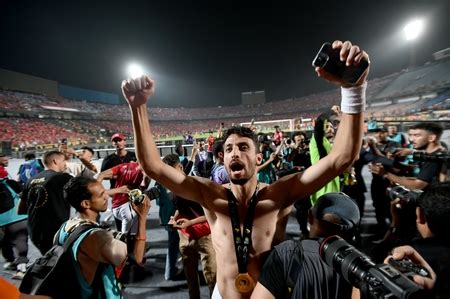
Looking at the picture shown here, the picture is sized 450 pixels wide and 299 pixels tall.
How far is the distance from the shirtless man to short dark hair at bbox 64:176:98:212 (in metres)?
0.85

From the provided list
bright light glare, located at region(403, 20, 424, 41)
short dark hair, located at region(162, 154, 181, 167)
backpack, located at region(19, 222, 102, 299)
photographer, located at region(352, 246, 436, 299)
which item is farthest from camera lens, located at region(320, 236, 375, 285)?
bright light glare, located at region(403, 20, 424, 41)

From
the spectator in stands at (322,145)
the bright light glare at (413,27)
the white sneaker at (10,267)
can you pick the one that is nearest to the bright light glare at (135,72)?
the spectator in stands at (322,145)

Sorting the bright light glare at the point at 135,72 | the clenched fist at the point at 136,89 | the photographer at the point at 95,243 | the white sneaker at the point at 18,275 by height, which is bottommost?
the white sneaker at the point at 18,275

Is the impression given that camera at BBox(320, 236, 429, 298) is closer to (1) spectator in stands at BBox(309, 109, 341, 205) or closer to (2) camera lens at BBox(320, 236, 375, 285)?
(2) camera lens at BBox(320, 236, 375, 285)

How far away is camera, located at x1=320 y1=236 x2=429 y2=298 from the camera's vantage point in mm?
710

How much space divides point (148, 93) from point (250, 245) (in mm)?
1294

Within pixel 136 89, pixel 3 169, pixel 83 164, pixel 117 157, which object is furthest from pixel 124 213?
pixel 136 89

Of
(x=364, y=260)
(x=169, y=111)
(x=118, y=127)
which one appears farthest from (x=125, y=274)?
(x=169, y=111)

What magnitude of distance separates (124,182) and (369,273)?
164 inches

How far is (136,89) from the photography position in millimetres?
1504

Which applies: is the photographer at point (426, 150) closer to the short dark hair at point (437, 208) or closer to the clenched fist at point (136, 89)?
the short dark hair at point (437, 208)

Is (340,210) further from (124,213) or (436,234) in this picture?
(124,213)

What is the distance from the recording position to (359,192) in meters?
4.86

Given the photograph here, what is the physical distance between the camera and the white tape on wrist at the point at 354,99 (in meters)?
1.39
